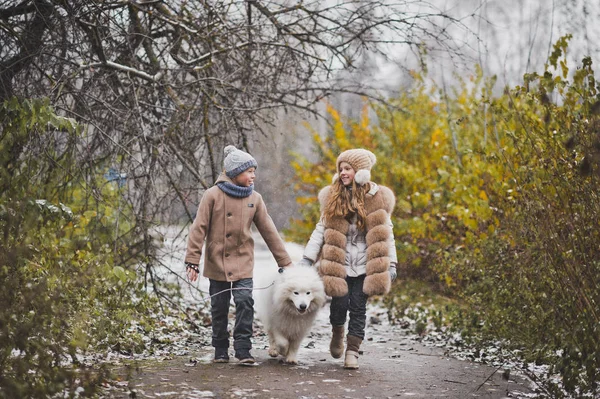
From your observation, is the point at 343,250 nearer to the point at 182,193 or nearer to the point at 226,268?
the point at 226,268

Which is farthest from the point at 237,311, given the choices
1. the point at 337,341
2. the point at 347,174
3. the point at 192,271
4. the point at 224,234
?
the point at 347,174

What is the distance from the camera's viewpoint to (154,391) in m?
5.07

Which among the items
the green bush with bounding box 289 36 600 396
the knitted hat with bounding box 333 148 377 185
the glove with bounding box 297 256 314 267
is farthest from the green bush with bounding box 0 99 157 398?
the green bush with bounding box 289 36 600 396

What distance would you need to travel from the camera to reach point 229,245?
21.7 feet

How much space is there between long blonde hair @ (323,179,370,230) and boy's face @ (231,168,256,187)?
29.0 inches

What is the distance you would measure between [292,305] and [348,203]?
3.42 ft

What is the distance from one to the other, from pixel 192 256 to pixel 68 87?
234 centimetres

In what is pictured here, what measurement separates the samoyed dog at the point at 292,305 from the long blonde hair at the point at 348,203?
1.82 ft

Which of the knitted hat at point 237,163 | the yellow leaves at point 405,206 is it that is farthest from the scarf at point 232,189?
the yellow leaves at point 405,206

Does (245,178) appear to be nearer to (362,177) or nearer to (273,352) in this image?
(362,177)

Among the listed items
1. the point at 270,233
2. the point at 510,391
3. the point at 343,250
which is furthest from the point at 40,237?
the point at 510,391

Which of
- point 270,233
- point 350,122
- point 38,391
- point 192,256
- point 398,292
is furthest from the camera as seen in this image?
point 350,122

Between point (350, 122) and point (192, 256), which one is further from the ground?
point (350, 122)

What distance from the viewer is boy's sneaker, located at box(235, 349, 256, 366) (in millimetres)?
6406
